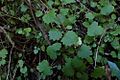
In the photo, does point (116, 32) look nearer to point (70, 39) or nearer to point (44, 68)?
point (70, 39)

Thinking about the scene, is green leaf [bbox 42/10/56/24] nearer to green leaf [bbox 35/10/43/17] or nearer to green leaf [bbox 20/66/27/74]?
green leaf [bbox 35/10/43/17]

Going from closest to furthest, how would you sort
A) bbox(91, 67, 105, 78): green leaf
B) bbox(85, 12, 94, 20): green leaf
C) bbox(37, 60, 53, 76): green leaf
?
1. bbox(91, 67, 105, 78): green leaf
2. bbox(37, 60, 53, 76): green leaf
3. bbox(85, 12, 94, 20): green leaf

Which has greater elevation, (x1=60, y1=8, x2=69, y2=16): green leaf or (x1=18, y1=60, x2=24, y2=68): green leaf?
(x1=60, y1=8, x2=69, y2=16): green leaf

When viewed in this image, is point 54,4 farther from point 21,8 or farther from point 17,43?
point 17,43

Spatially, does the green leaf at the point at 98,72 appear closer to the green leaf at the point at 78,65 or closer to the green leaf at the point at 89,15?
the green leaf at the point at 78,65

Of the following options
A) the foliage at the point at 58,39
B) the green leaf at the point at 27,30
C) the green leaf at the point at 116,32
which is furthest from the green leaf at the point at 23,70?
the green leaf at the point at 116,32

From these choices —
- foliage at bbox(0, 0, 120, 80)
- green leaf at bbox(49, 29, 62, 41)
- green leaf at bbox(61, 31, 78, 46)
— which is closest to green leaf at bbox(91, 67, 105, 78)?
foliage at bbox(0, 0, 120, 80)
